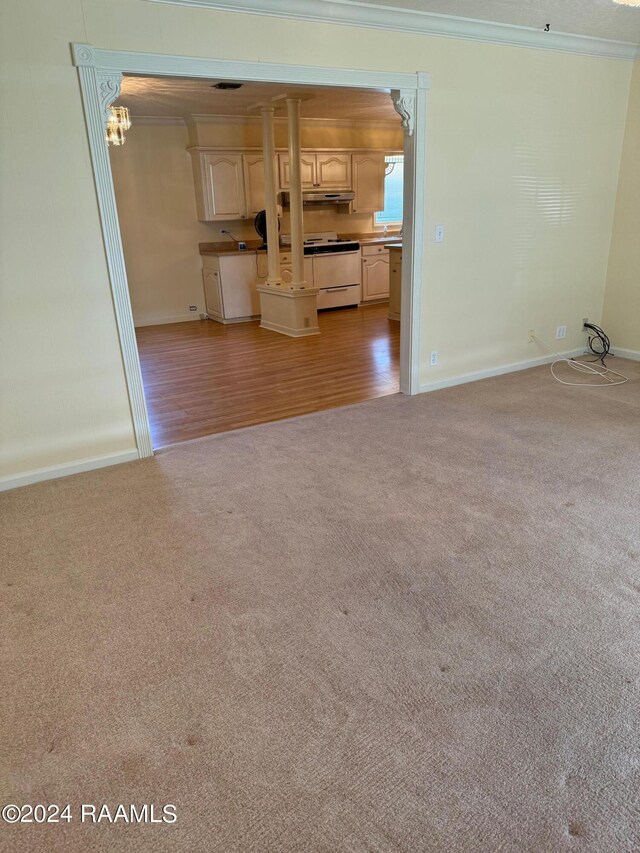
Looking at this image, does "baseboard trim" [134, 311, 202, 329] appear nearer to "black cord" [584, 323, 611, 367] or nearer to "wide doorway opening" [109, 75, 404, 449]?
"wide doorway opening" [109, 75, 404, 449]

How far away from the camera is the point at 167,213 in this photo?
7.56 meters

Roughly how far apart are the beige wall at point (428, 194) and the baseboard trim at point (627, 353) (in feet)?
1.28

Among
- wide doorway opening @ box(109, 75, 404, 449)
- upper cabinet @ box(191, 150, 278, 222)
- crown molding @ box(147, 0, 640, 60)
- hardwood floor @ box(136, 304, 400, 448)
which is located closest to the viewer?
crown molding @ box(147, 0, 640, 60)

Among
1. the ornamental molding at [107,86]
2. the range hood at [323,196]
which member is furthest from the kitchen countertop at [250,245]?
the ornamental molding at [107,86]

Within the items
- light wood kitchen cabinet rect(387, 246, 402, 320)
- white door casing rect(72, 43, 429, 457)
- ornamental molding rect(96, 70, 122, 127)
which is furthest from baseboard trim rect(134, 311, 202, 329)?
ornamental molding rect(96, 70, 122, 127)

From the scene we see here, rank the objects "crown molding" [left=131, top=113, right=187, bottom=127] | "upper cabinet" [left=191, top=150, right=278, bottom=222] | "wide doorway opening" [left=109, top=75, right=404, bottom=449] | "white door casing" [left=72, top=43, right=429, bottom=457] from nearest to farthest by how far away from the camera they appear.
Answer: "white door casing" [left=72, top=43, right=429, bottom=457] → "wide doorway opening" [left=109, top=75, right=404, bottom=449] → "crown molding" [left=131, top=113, right=187, bottom=127] → "upper cabinet" [left=191, top=150, right=278, bottom=222]

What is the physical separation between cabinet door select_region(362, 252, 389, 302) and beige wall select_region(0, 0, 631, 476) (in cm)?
351

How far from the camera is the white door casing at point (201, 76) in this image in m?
2.95

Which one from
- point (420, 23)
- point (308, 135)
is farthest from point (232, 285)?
point (420, 23)

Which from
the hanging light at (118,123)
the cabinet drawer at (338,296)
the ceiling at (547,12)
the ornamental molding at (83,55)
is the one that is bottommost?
the cabinet drawer at (338,296)

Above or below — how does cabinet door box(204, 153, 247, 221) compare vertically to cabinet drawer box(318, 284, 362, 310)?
above

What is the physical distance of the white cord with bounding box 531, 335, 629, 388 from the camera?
187 inches

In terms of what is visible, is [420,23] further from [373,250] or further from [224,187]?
[373,250]

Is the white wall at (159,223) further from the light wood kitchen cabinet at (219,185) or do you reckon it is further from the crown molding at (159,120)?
the light wood kitchen cabinet at (219,185)
